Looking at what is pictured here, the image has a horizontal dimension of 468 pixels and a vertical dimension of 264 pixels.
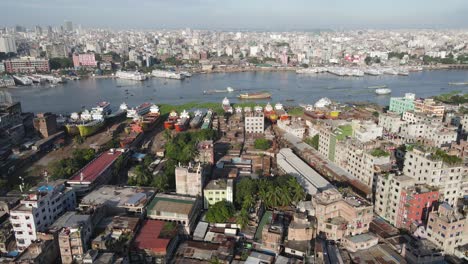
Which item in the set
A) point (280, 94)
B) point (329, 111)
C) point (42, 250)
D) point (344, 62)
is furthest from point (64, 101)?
point (344, 62)

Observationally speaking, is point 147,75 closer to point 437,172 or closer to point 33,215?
point 33,215

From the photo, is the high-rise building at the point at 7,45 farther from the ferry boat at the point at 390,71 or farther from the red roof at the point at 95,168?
the ferry boat at the point at 390,71

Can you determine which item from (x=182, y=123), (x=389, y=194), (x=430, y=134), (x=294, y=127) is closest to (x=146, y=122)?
(x=182, y=123)

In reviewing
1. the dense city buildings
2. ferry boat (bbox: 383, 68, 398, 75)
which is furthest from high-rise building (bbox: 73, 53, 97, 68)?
ferry boat (bbox: 383, 68, 398, 75)

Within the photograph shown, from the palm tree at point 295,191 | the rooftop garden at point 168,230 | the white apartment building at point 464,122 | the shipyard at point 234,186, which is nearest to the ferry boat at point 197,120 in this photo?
the shipyard at point 234,186

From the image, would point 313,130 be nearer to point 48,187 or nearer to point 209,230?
point 209,230

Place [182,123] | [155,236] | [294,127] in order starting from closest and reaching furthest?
1. [155,236]
2. [294,127]
3. [182,123]
